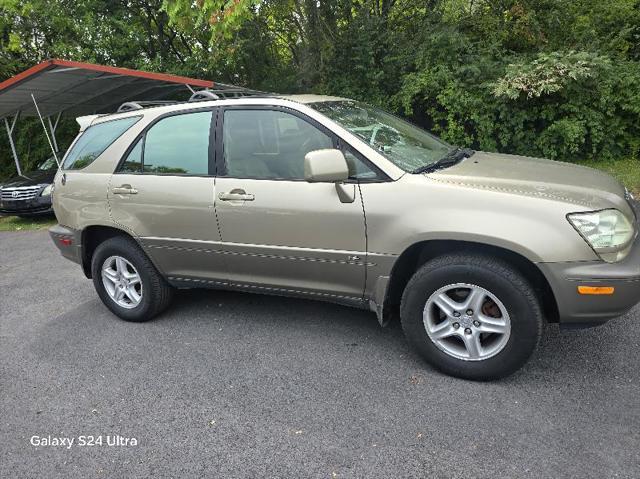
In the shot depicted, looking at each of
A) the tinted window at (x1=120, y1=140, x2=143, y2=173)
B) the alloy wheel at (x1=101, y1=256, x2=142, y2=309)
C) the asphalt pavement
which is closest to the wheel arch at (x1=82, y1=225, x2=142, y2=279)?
the alloy wheel at (x1=101, y1=256, x2=142, y2=309)

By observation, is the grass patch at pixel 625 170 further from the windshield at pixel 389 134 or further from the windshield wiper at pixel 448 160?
the windshield at pixel 389 134

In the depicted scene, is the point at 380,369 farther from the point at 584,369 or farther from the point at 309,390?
the point at 584,369

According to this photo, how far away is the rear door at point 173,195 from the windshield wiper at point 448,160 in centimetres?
147

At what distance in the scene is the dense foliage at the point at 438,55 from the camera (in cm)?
841

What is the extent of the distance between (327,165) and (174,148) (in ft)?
4.80

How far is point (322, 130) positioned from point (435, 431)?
6.30ft

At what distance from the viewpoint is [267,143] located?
11.1 ft

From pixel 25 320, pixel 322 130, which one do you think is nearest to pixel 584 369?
pixel 322 130

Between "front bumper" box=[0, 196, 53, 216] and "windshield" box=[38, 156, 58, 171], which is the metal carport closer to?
"windshield" box=[38, 156, 58, 171]

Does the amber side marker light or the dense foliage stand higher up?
the dense foliage

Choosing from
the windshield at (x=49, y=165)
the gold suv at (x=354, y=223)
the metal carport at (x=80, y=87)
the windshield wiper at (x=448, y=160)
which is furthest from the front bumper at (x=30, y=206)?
the windshield wiper at (x=448, y=160)

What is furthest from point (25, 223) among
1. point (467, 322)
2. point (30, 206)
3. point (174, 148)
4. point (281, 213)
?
point (467, 322)

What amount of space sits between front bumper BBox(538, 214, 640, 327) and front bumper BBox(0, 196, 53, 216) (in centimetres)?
953

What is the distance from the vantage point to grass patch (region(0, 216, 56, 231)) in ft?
30.6
